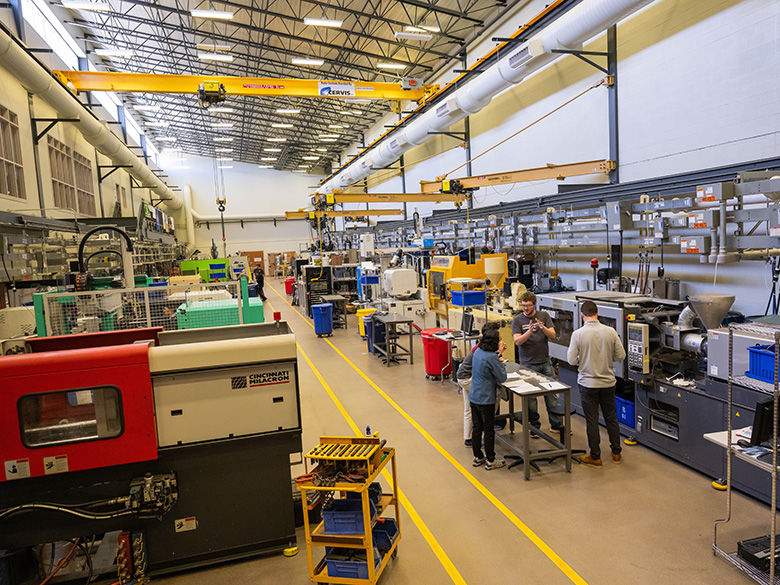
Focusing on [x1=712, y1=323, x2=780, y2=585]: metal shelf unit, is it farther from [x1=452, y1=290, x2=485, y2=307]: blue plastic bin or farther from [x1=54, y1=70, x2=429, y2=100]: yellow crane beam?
[x1=54, y1=70, x2=429, y2=100]: yellow crane beam

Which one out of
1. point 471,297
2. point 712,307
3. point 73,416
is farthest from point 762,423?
point 471,297

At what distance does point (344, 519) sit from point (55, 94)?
10.6m

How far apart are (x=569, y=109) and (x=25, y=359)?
33.3ft

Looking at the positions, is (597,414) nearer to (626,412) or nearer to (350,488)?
(626,412)

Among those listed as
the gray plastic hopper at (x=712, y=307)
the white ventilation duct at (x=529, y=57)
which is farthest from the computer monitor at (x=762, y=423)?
the white ventilation duct at (x=529, y=57)

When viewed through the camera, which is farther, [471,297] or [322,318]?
[322,318]

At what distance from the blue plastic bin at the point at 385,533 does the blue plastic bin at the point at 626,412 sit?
317 cm

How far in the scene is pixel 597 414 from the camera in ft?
16.1

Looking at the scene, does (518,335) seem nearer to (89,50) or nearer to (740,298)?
(740,298)

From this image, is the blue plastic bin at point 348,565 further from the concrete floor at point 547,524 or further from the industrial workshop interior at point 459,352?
the concrete floor at point 547,524

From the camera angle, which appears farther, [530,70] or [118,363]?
[530,70]

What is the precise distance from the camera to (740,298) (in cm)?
658

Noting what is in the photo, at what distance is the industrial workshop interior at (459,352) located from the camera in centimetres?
327

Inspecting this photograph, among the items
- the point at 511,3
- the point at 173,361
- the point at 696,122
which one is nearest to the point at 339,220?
the point at 511,3
